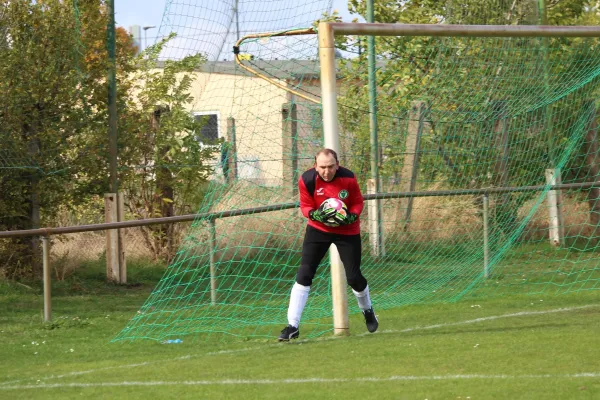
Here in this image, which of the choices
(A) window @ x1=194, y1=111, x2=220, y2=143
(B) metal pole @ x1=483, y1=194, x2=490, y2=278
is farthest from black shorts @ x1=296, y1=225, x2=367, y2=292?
(A) window @ x1=194, y1=111, x2=220, y2=143

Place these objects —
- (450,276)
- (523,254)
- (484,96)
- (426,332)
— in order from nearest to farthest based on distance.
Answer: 1. (426,332)
2. (484,96)
3. (450,276)
4. (523,254)

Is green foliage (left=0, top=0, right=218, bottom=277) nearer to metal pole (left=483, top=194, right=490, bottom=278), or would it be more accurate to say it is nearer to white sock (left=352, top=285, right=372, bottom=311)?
metal pole (left=483, top=194, right=490, bottom=278)

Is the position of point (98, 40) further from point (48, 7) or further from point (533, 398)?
point (533, 398)

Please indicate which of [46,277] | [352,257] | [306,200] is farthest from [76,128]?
[352,257]

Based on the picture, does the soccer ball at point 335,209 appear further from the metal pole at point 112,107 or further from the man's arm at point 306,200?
the metal pole at point 112,107

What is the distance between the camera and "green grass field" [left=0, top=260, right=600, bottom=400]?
267 inches

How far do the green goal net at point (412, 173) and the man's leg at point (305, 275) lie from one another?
757 mm

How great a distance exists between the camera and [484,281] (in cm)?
1266

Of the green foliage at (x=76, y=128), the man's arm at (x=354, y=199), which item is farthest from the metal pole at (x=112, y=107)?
the man's arm at (x=354, y=199)

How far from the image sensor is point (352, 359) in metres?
7.90

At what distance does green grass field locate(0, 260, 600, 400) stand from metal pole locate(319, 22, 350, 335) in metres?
0.25

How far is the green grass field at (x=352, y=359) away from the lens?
22.3 ft

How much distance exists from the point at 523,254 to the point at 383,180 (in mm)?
2135

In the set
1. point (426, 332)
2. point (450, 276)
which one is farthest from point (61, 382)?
point (450, 276)
